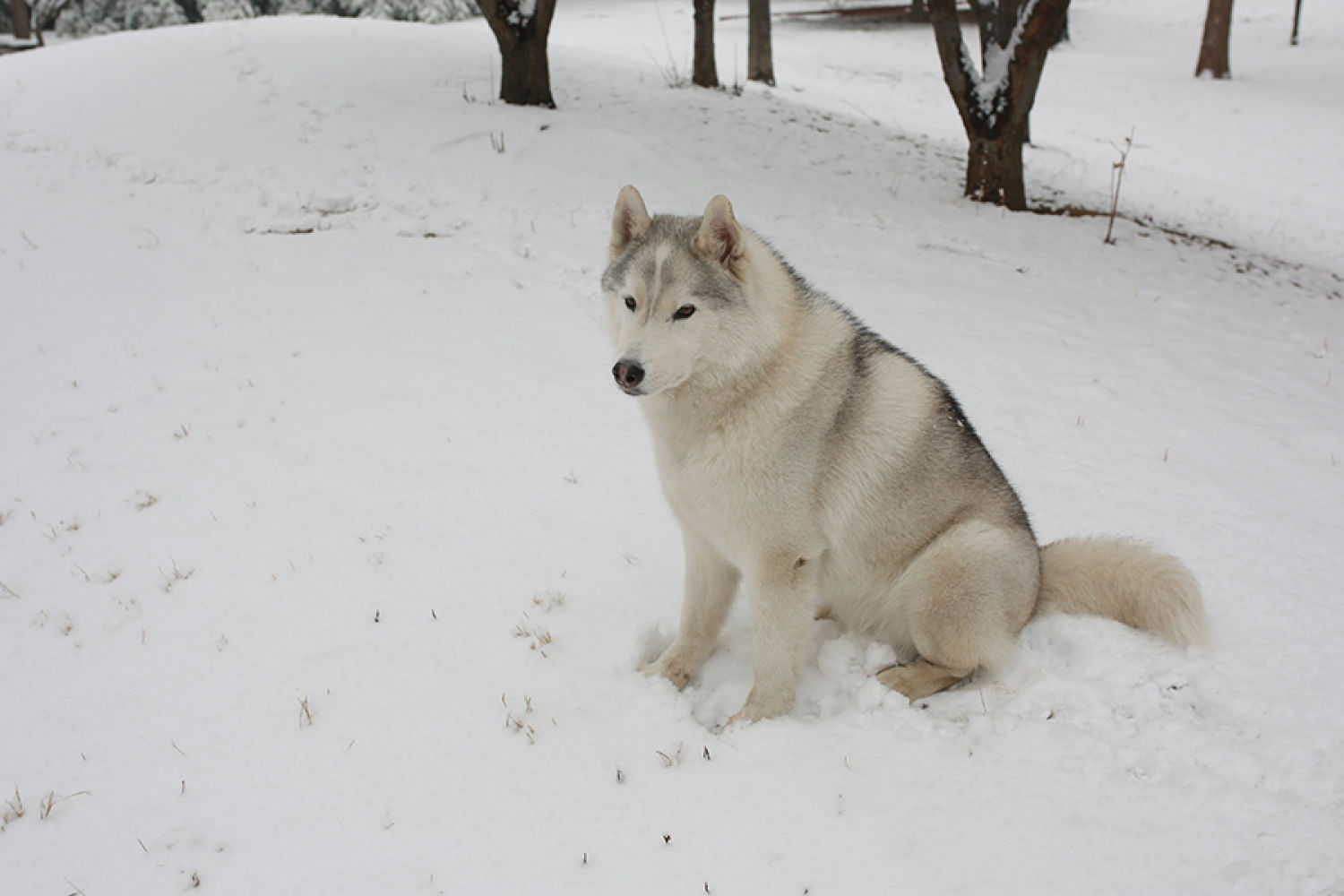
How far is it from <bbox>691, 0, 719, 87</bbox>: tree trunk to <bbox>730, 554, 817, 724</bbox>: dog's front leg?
14.4 m

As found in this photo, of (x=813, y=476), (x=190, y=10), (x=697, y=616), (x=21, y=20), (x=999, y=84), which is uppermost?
(x=190, y=10)

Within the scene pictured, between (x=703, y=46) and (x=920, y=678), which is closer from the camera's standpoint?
(x=920, y=678)

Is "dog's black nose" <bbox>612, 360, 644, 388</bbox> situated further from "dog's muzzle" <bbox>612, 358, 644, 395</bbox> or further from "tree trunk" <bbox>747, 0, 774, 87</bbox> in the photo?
"tree trunk" <bbox>747, 0, 774, 87</bbox>

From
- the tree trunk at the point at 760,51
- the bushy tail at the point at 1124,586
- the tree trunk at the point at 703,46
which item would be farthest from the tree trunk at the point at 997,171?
the tree trunk at the point at 760,51

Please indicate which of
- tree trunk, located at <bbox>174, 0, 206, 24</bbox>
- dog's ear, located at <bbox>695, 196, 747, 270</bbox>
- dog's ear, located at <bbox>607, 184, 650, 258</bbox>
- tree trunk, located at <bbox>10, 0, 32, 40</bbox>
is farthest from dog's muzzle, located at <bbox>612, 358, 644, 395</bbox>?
tree trunk, located at <bbox>174, 0, 206, 24</bbox>

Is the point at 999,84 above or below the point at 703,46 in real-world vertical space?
below

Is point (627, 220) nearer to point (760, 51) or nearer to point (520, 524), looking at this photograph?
point (520, 524)

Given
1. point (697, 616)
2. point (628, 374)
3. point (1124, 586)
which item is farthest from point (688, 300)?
point (1124, 586)

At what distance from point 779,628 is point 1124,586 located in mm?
1687

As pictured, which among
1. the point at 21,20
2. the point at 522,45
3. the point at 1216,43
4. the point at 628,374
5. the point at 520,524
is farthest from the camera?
the point at 21,20

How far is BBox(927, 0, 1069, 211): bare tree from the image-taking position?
9461mm

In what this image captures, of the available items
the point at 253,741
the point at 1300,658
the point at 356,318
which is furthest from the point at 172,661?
the point at 1300,658

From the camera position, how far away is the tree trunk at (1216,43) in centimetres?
2417

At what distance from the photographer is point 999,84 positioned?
9.70m
